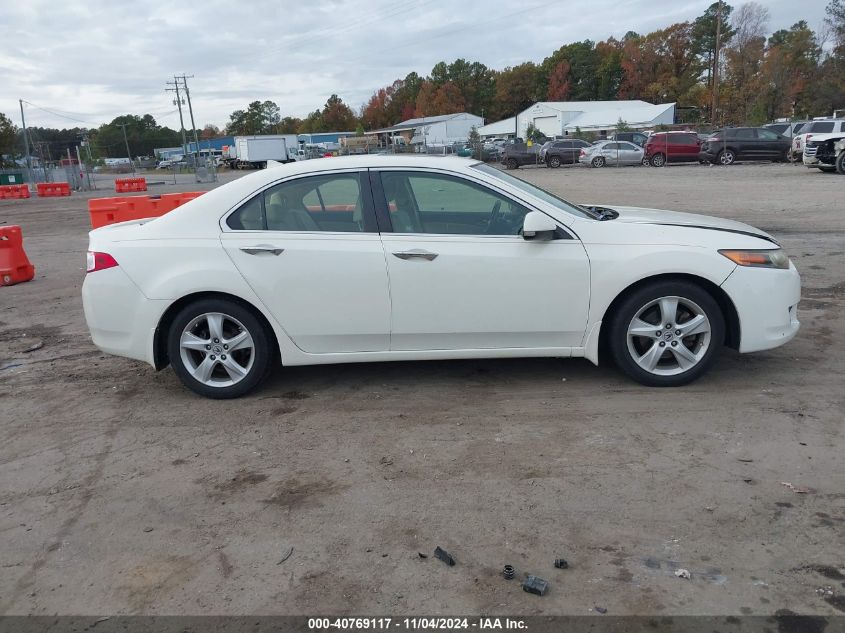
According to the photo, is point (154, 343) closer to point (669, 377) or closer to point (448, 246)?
point (448, 246)

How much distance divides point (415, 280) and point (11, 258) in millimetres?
7689

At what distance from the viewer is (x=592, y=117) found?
75.1 metres

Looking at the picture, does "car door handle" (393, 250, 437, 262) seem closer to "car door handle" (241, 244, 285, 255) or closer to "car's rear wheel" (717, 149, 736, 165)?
"car door handle" (241, 244, 285, 255)

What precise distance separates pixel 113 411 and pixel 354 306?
6.14 ft

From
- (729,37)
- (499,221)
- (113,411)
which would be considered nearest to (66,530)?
(113,411)

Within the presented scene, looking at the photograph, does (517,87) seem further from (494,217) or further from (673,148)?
(494,217)

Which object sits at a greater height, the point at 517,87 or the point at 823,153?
the point at 517,87

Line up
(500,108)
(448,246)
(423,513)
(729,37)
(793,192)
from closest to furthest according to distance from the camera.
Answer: (423,513) → (448,246) → (793,192) → (729,37) → (500,108)

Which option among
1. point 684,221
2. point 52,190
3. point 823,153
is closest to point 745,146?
point 823,153

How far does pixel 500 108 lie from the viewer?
4966 inches

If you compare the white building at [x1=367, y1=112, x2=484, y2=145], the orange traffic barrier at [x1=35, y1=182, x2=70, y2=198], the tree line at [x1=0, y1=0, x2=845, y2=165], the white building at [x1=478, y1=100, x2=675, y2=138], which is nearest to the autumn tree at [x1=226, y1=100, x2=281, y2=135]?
the tree line at [x1=0, y1=0, x2=845, y2=165]

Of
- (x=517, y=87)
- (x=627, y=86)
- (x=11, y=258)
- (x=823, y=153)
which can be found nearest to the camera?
(x=11, y=258)

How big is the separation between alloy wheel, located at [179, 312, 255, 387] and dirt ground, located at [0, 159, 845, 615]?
0.76 feet

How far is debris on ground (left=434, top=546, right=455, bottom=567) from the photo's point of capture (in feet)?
9.62
